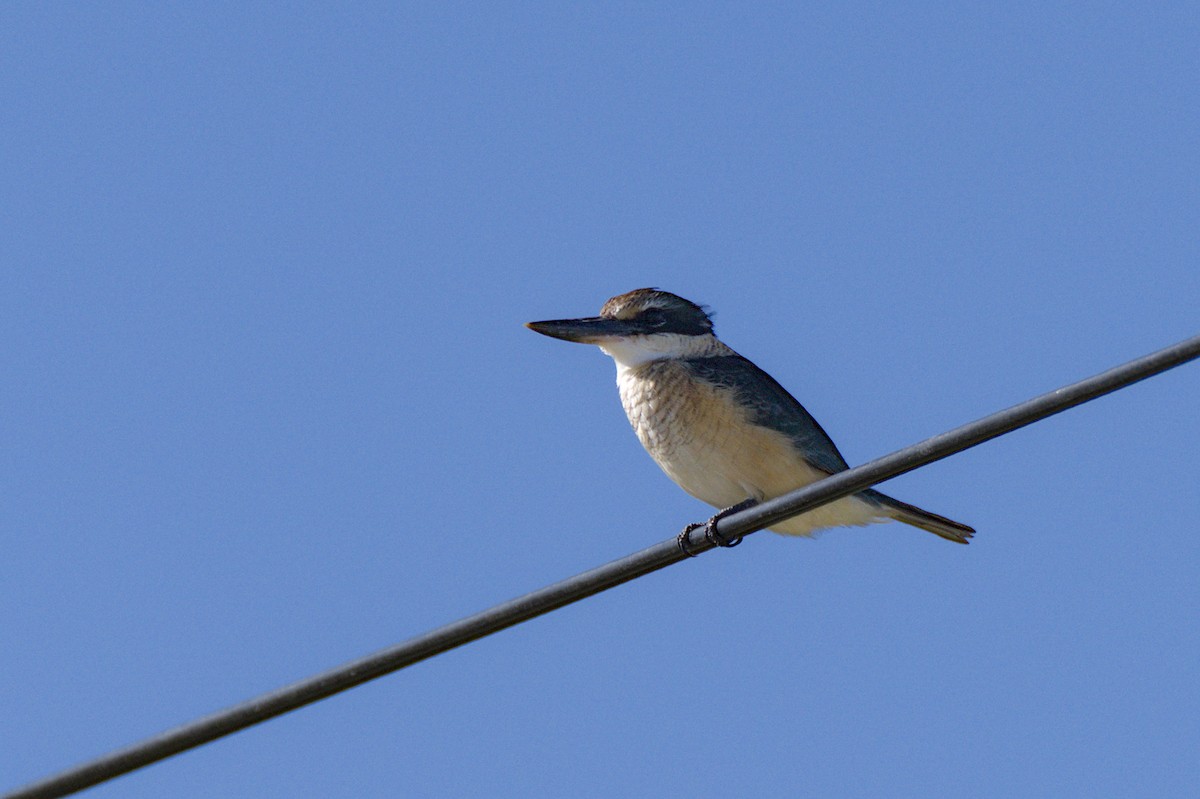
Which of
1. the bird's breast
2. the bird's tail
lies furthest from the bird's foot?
the bird's tail

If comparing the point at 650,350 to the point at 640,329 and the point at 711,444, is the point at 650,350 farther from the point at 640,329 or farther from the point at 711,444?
the point at 711,444

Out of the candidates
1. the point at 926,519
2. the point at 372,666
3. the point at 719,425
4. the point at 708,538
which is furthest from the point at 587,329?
the point at 372,666

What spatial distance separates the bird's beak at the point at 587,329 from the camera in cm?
857

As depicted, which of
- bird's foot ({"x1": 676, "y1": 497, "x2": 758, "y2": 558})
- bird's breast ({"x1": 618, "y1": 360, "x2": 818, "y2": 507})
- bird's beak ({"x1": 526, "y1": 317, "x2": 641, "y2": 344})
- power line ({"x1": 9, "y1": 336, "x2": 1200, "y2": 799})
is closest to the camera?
power line ({"x1": 9, "y1": 336, "x2": 1200, "y2": 799})

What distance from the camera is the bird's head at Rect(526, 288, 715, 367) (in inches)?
339

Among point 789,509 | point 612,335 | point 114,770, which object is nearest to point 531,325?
point 612,335

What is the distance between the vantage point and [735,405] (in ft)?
27.0

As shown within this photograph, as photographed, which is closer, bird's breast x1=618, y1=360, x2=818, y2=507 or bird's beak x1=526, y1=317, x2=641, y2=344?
bird's breast x1=618, y1=360, x2=818, y2=507

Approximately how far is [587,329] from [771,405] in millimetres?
1056

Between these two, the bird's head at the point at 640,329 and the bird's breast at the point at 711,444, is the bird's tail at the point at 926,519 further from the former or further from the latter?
the bird's head at the point at 640,329

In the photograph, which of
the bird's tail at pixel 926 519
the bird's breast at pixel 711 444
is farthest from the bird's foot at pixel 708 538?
the bird's tail at pixel 926 519

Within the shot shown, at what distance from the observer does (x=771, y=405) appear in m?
8.34

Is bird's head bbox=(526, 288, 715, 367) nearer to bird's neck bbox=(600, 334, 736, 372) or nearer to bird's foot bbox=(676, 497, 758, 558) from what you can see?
bird's neck bbox=(600, 334, 736, 372)

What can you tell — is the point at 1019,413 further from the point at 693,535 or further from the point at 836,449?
the point at 836,449
